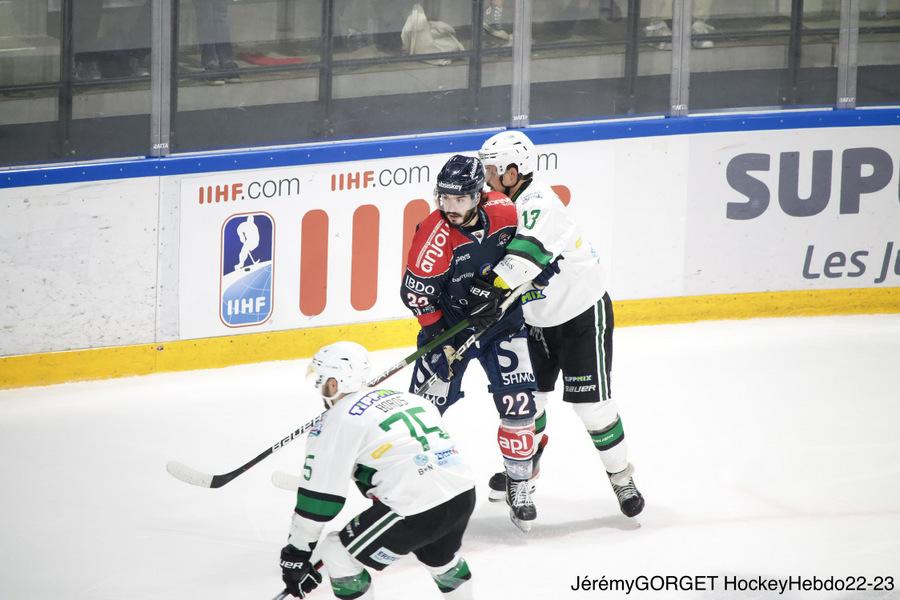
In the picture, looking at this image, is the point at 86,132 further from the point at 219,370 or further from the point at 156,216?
the point at 219,370

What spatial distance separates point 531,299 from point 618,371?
2056 millimetres

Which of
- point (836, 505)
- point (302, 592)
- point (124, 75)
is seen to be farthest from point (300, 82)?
point (302, 592)

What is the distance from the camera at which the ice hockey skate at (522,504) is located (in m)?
4.69

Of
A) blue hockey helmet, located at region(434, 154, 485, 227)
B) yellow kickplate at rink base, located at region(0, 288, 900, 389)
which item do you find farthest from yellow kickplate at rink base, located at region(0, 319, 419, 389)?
blue hockey helmet, located at region(434, 154, 485, 227)

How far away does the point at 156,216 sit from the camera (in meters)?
6.25

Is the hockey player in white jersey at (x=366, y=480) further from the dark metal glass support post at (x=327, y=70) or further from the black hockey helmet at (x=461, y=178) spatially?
the dark metal glass support post at (x=327, y=70)

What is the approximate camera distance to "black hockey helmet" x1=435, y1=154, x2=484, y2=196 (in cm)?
430

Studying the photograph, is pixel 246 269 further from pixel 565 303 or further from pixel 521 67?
pixel 565 303

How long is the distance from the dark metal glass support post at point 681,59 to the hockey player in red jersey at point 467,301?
3.11m

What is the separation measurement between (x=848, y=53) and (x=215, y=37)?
3457mm

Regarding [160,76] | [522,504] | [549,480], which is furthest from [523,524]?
[160,76]

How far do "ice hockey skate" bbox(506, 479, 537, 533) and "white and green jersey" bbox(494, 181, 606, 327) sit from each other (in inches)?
21.5

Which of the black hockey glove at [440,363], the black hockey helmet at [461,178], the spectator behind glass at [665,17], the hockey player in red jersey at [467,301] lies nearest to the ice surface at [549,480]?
the hockey player in red jersey at [467,301]

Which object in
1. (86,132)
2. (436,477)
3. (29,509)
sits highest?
(86,132)
